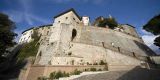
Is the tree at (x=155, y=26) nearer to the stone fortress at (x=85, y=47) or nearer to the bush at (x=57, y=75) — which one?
the stone fortress at (x=85, y=47)

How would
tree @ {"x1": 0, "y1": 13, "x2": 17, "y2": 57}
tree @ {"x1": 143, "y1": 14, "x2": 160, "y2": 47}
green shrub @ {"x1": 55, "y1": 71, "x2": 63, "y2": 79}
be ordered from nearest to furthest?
green shrub @ {"x1": 55, "y1": 71, "x2": 63, "y2": 79} → tree @ {"x1": 0, "y1": 13, "x2": 17, "y2": 57} → tree @ {"x1": 143, "y1": 14, "x2": 160, "y2": 47}

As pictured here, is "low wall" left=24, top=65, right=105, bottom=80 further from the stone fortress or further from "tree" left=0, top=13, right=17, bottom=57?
"tree" left=0, top=13, right=17, bottom=57

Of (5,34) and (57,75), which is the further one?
(5,34)

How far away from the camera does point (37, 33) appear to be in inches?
1844

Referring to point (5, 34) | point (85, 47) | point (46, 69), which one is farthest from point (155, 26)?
point (5, 34)

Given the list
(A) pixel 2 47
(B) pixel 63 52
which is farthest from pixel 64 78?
(A) pixel 2 47

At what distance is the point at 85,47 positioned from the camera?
28953mm

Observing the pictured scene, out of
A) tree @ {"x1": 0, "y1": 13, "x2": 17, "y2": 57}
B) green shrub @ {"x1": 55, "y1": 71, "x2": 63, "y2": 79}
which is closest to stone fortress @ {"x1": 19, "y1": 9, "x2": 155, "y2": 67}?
green shrub @ {"x1": 55, "y1": 71, "x2": 63, "y2": 79}

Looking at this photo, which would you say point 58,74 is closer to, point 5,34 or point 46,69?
point 46,69

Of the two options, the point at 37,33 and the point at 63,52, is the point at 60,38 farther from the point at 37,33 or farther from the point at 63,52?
the point at 37,33

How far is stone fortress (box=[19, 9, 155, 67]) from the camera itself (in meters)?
26.9

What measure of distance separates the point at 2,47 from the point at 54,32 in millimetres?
10053

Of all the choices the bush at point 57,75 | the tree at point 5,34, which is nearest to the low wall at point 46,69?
the bush at point 57,75

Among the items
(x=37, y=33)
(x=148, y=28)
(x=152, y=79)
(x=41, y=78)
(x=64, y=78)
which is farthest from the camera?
(x=37, y=33)
